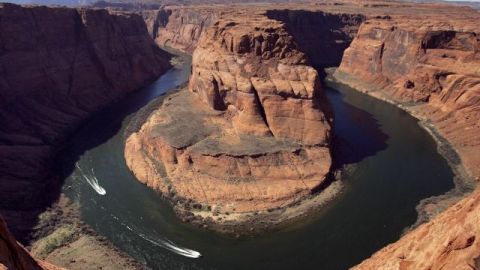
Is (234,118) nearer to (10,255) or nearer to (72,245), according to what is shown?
(72,245)

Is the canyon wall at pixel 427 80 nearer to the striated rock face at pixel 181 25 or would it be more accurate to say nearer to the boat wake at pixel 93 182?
the boat wake at pixel 93 182

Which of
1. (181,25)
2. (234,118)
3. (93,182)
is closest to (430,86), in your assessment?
(234,118)

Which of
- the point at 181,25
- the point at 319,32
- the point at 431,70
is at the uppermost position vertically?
the point at 319,32

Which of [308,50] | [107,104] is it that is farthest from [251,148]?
[308,50]

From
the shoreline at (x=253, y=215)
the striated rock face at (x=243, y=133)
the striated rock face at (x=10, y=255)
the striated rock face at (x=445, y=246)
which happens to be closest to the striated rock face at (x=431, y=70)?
the shoreline at (x=253, y=215)

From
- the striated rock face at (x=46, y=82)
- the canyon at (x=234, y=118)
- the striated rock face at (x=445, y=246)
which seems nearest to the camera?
the striated rock face at (x=445, y=246)

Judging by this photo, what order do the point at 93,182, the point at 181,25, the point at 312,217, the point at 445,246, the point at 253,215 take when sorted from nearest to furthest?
1. the point at 445,246
2. the point at 312,217
3. the point at 253,215
4. the point at 93,182
5. the point at 181,25

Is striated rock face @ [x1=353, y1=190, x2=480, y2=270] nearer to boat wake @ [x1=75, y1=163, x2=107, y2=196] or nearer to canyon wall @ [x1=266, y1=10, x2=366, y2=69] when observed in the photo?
boat wake @ [x1=75, y1=163, x2=107, y2=196]
